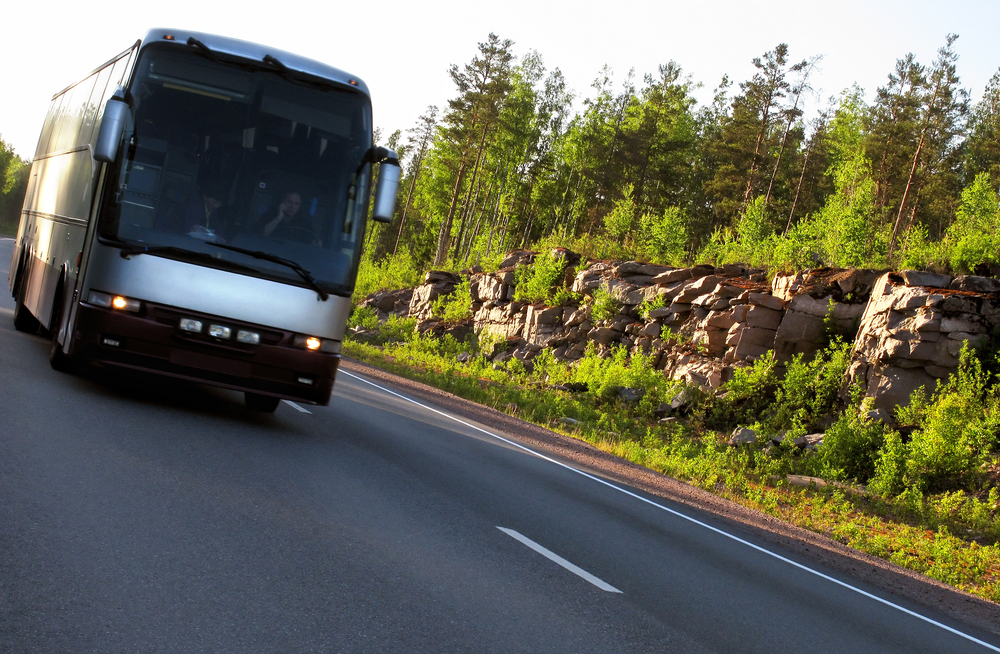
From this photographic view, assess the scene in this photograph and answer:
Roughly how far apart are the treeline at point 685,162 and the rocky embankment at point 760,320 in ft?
15.6

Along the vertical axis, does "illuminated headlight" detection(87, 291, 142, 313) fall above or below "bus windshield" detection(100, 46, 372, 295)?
below

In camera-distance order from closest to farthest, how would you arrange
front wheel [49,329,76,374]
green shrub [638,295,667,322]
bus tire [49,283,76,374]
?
bus tire [49,283,76,374] → front wheel [49,329,76,374] → green shrub [638,295,667,322]

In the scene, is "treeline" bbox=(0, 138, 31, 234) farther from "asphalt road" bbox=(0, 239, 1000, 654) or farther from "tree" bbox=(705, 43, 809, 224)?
"asphalt road" bbox=(0, 239, 1000, 654)

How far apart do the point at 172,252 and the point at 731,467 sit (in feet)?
44.6

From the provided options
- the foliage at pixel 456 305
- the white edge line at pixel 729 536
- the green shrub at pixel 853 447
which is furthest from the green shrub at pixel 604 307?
the white edge line at pixel 729 536

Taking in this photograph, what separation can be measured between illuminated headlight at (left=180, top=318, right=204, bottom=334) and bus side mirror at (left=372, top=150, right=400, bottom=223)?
2.13m

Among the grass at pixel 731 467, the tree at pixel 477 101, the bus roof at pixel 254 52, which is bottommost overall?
the grass at pixel 731 467

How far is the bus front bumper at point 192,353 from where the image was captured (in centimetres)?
912

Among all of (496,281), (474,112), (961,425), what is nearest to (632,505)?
(961,425)

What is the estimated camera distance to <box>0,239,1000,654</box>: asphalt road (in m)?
4.48

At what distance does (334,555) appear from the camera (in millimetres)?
5852

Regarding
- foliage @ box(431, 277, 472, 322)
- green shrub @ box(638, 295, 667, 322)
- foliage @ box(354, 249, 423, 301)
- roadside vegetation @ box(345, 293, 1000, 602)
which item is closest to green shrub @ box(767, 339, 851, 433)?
roadside vegetation @ box(345, 293, 1000, 602)

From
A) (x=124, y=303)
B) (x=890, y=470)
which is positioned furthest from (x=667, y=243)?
(x=124, y=303)

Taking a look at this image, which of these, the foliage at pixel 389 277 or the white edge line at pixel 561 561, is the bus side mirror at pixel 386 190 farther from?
the foliage at pixel 389 277
